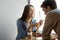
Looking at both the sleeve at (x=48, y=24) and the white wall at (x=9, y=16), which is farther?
the white wall at (x=9, y=16)

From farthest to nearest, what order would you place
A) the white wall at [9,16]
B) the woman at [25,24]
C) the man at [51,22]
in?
1. the white wall at [9,16]
2. the woman at [25,24]
3. the man at [51,22]

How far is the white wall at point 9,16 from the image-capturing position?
235cm

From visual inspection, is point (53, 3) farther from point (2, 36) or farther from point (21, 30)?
point (2, 36)

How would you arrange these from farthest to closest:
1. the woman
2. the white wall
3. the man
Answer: the white wall
the woman
the man

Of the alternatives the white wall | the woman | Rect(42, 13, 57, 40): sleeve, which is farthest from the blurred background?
Rect(42, 13, 57, 40): sleeve

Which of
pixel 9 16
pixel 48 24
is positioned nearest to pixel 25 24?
pixel 9 16

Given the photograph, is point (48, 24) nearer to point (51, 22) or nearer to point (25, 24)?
point (51, 22)

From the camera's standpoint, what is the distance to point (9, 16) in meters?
2.40

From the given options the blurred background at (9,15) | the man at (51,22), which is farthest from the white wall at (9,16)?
the man at (51,22)

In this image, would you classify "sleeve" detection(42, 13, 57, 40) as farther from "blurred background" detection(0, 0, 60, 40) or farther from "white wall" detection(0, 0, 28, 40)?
"white wall" detection(0, 0, 28, 40)

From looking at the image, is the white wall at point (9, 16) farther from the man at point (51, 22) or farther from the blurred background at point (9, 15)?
the man at point (51, 22)

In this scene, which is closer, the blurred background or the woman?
the woman

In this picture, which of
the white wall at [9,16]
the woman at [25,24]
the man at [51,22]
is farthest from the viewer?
the white wall at [9,16]

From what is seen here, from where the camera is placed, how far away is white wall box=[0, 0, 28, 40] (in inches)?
92.4
